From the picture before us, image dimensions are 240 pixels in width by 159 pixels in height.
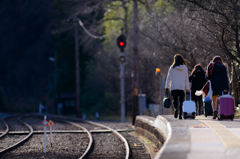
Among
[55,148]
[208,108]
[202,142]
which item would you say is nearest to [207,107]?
[208,108]

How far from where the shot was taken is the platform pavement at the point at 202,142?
6336 mm

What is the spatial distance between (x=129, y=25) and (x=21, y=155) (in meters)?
28.4

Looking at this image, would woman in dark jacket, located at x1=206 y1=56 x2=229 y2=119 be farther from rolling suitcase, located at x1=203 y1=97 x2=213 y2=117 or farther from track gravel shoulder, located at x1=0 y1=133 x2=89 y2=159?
track gravel shoulder, located at x1=0 y1=133 x2=89 y2=159

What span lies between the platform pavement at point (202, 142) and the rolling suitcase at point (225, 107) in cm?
132

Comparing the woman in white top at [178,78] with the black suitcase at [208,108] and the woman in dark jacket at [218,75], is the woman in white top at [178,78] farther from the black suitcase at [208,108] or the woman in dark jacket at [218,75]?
the black suitcase at [208,108]

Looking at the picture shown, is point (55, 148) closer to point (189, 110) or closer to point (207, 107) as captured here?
point (189, 110)

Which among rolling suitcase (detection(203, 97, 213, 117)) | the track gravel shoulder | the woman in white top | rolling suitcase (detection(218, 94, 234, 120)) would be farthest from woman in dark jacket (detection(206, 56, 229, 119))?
the track gravel shoulder

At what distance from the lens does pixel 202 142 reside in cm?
746

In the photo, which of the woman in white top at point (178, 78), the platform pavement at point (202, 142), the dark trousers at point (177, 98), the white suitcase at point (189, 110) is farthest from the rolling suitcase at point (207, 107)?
the platform pavement at point (202, 142)

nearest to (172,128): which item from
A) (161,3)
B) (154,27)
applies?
(154,27)

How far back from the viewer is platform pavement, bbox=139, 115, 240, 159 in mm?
6336

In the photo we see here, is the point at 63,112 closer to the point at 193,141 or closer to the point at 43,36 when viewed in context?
the point at 43,36

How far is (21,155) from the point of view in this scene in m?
11.9

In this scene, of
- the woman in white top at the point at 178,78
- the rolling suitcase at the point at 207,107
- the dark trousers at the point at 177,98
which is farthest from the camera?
the rolling suitcase at the point at 207,107
